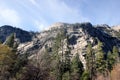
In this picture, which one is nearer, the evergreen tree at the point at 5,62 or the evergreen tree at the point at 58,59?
the evergreen tree at the point at 5,62

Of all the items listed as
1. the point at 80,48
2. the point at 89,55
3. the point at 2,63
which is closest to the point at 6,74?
the point at 2,63

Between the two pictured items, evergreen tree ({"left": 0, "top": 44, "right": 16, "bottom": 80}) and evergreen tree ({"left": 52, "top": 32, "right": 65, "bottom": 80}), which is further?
evergreen tree ({"left": 52, "top": 32, "right": 65, "bottom": 80})

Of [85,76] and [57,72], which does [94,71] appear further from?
[57,72]

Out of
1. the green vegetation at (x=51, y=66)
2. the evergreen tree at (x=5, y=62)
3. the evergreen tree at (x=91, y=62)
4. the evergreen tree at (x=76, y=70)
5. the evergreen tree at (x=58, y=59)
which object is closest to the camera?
the evergreen tree at (x=5, y=62)

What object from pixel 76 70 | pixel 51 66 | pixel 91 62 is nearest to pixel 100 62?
pixel 91 62

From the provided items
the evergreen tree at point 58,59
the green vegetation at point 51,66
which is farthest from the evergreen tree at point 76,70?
the evergreen tree at point 58,59

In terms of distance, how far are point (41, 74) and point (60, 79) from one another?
8.54 metres

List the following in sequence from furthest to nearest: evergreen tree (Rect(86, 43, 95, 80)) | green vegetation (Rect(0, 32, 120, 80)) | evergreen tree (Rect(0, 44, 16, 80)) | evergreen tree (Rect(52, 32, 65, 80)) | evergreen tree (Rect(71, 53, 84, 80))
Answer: evergreen tree (Rect(86, 43, 95, 80)), evergreen tree (Rect(52, 32, 65, 80)), evergreen tree (Rect(71, 53, 84, 80)), green vegetation (Rect(0, 32, 120, 80)), evergreen tree (Rect(0, 44, 16, 80))

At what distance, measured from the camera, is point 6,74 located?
6072 cm

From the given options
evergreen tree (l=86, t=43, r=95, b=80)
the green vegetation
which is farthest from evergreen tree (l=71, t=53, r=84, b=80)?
evergreen tree (l=86, t=43, r=95, b=80)

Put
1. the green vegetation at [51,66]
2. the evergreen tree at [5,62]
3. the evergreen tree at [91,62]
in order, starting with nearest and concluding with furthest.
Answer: the evergreen tree at [5,62]
the green vegetation at [51,66]
the evergreen tree at [91,62]

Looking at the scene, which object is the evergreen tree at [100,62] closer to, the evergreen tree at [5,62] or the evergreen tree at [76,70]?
the evergreen tree at [76,70]

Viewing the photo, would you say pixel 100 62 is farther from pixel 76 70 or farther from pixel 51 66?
pixel 51 66

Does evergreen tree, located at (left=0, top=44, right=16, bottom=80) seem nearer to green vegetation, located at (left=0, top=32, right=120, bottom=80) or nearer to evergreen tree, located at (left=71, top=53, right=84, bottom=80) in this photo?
green vegetation, located at (left=0, top=32, right=120, bottom=80)
